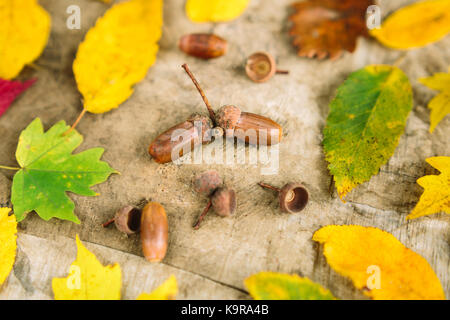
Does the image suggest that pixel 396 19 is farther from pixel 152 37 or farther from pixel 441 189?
pixel 152 37

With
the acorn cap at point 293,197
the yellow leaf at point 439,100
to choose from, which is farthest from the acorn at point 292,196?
the yellow leaf at point 439,100

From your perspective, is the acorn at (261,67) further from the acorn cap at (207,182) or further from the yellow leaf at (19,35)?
the yellow leaf at (19,35)

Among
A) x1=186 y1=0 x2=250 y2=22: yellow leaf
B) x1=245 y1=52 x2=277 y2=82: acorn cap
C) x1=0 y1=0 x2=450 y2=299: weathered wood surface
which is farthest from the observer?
x1=186 y1=0 x2=250 y2=22: yellow leaf

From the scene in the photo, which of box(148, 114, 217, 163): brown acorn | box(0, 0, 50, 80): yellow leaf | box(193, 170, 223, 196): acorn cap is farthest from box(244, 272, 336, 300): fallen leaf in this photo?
box(0, 0, 50, 80): yellow leaf

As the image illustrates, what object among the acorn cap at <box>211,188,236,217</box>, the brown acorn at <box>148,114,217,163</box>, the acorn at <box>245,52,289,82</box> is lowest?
the acorn cap at <box>211,188,236,217</box>

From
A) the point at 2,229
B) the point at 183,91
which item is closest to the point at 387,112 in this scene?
the point at 183,91

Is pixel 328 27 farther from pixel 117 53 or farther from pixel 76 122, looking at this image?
pixel 76 122

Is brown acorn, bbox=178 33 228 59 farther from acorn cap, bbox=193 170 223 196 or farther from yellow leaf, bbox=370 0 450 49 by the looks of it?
yellow leaf, bbox=370 0 450 49

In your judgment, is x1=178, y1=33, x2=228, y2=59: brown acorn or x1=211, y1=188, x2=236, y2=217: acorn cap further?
x1=178, y1=33, x2=228, y2=59: brown acorn
